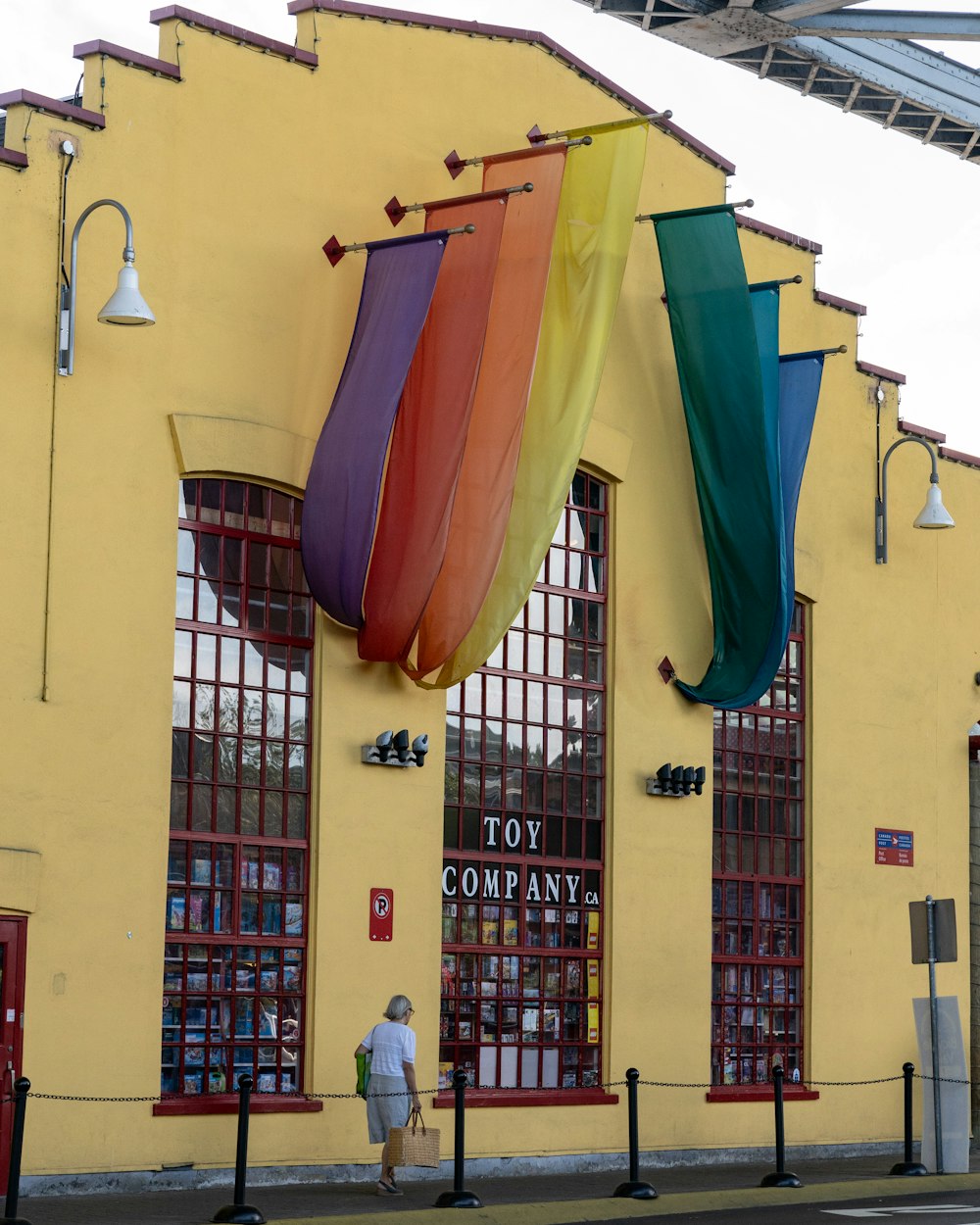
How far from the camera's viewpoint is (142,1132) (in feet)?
55.4

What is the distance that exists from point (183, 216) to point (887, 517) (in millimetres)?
11451

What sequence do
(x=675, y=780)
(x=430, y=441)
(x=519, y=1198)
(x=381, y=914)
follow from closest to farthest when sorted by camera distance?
(x=519, y=1198) < (x=430, y=441) < (x=381, y=914) < (x=675, y=780)

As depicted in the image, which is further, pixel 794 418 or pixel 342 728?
pixel 794 418

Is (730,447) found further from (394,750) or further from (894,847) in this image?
(894,847)

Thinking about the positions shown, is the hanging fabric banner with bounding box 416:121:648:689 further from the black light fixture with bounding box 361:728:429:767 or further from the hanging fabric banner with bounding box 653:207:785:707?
the hanging fabric banner with bounding box 653:207:785:707

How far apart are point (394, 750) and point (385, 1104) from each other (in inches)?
136

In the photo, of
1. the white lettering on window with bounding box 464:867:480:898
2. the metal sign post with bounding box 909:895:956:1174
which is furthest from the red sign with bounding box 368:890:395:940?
the metal sign post with bounding box 909:895:956:1174

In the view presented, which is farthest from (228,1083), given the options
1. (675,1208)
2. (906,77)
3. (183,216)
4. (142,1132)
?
(906,77)

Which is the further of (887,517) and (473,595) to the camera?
(887,517)

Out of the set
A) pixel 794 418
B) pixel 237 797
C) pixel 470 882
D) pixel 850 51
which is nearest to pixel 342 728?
pixel 237 797

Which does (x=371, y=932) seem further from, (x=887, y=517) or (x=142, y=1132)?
(x=887, y=517)

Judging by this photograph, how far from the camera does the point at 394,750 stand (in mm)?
19141

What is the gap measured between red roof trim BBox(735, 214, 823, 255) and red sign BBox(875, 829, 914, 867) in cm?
747

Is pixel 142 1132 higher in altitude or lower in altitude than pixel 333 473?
lower
